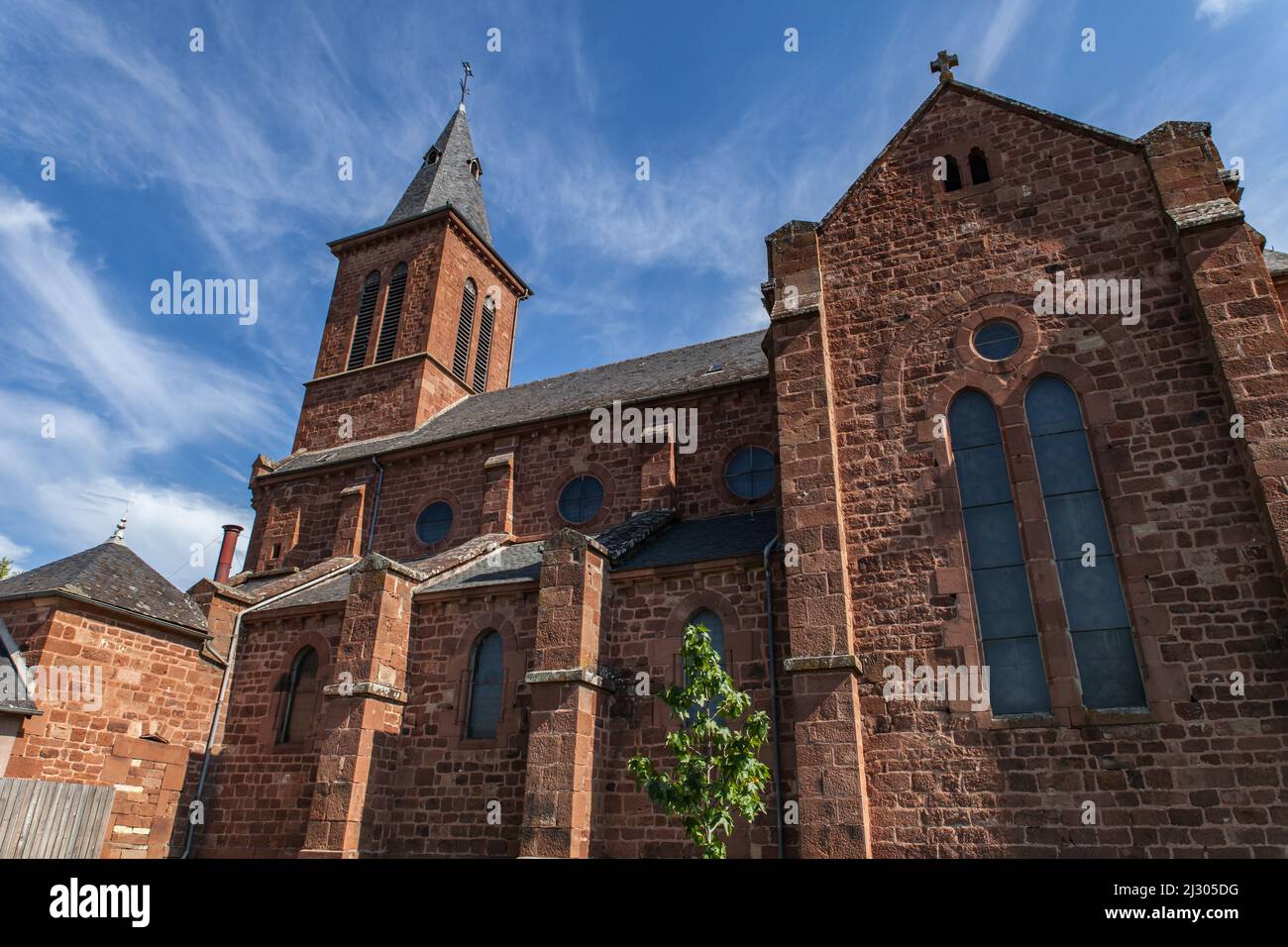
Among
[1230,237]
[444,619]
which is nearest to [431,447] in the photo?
[444,619]

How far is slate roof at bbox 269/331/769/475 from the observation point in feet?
63.4

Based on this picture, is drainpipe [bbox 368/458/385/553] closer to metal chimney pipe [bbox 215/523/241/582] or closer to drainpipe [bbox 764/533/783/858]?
metal chimney pipe [bbox 215/523/241/582]

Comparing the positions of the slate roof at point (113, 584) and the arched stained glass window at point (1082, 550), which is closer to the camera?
the arched stained glass window at point (1082, 550)

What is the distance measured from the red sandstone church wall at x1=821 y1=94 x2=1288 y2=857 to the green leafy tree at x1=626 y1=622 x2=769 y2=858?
1.64 metres

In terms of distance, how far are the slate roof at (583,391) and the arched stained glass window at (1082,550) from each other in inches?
269

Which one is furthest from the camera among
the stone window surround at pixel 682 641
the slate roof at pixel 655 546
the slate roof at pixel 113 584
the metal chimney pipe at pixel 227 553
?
the metal chimney pipe at pixel 227 553

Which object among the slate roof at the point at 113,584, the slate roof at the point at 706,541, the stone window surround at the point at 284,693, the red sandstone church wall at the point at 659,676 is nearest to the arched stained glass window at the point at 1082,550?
the red sandstone church wall at the point at 659,676

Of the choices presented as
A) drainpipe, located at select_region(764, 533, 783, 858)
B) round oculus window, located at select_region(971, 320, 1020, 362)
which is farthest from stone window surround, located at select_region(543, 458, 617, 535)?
round oculus window, located at select_region(971, 320, 1020, 362)

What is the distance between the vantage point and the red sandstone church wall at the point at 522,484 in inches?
681

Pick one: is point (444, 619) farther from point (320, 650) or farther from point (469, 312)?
point (469, 312)

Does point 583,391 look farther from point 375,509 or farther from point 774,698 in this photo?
point 774,698

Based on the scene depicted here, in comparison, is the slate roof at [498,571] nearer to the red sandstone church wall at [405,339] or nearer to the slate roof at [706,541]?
the slate roof at [706,541]

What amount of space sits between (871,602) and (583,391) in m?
13.3

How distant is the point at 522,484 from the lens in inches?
771
